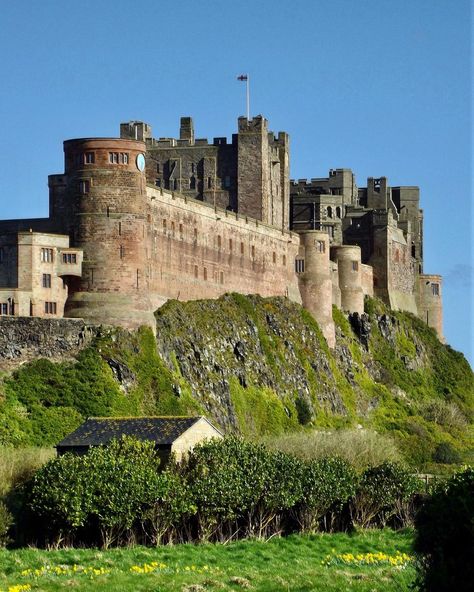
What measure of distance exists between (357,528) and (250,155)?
192 feet

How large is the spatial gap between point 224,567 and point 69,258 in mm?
38588

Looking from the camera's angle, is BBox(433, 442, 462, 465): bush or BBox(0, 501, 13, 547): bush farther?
BBox(433, 442, 462, 465): bush

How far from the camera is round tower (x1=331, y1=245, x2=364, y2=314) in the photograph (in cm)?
14762

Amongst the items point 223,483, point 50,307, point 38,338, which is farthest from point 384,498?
point 50,307

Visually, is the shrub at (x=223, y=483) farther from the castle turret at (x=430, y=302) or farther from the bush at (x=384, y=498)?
the castle turret at (x=430, y=302)

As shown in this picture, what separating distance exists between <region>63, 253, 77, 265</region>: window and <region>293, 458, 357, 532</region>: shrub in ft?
85.2

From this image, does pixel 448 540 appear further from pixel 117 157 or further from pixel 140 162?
pixel 140 162

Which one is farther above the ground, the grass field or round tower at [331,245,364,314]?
round tower at [331,245,364,314]

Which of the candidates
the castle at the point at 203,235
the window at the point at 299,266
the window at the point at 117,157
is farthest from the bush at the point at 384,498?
the window at the point at 299,266

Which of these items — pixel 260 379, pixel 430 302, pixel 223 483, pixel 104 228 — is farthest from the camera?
pixel 430 302

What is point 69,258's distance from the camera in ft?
359

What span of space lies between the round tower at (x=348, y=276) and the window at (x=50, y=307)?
4282cm

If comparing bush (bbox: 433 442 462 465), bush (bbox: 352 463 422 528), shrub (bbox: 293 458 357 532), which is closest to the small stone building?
shrub (bbox: 293 458 357 532)

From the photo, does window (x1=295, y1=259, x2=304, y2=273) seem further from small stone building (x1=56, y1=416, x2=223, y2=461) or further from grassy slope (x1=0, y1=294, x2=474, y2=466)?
small stone building (x1=56, y1=416, x2=223, y2=461)
